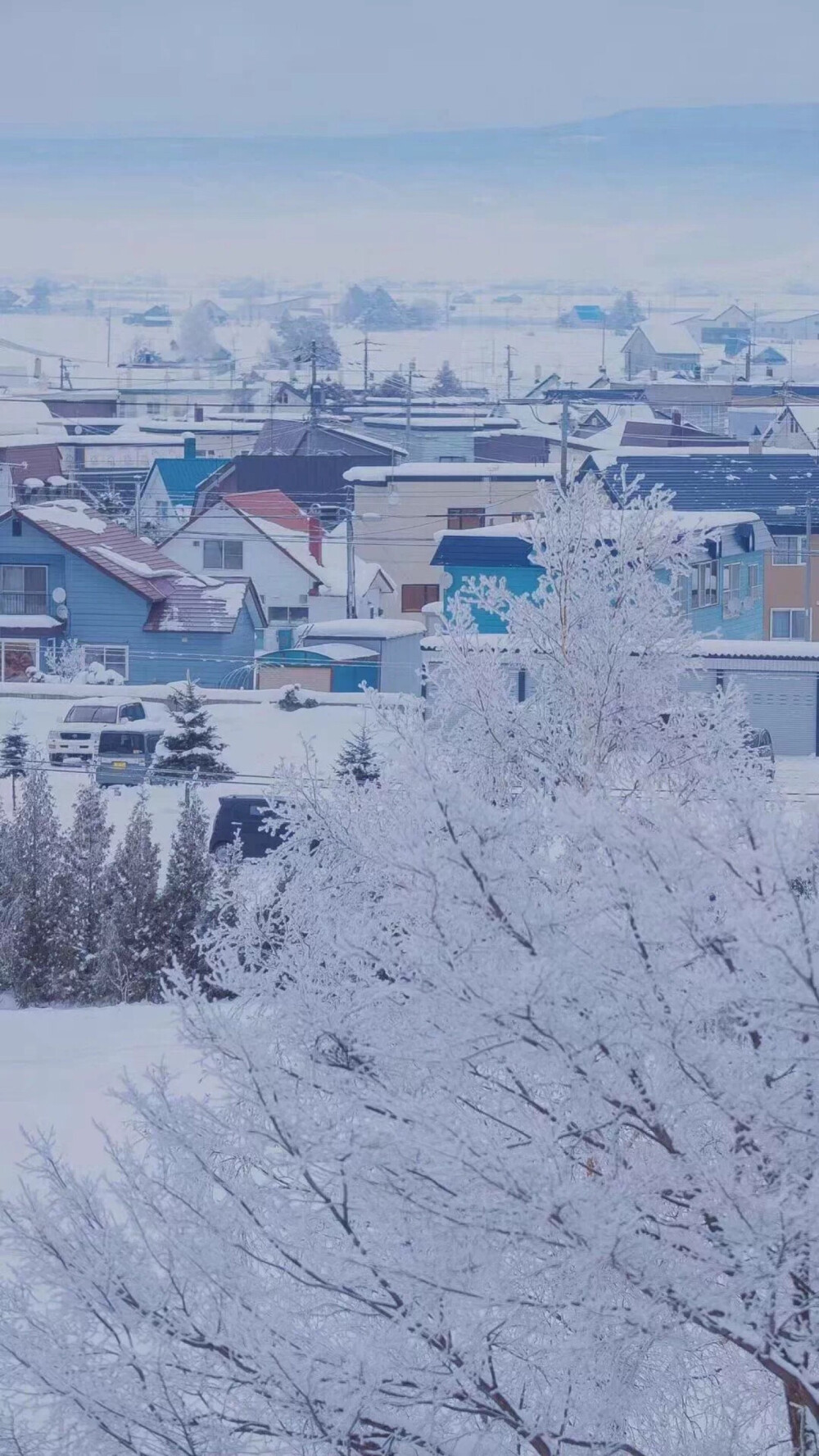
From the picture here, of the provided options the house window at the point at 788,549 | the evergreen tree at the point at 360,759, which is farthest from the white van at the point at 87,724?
the house window at the point at 788,549

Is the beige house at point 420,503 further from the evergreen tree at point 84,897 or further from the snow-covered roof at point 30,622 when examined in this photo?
the evergreen tree at point 84,897

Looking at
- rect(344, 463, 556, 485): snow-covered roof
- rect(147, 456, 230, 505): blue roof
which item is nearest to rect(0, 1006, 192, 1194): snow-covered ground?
rect(344, 463, 556, 485): snow-covered roof

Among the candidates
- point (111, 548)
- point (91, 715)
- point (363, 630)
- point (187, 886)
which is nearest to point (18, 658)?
point (111, 548)

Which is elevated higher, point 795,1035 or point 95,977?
point 795,1035

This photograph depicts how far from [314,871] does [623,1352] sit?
1.31 meters

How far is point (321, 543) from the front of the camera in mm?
14312

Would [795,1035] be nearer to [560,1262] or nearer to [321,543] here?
[560,1262]

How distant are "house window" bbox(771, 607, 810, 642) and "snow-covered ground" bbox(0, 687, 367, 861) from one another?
4.06 meters

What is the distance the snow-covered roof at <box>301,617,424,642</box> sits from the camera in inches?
448

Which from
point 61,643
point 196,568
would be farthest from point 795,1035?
point 196,568

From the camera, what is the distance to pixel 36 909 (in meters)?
6.23

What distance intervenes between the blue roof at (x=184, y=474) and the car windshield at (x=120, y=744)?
366 inches

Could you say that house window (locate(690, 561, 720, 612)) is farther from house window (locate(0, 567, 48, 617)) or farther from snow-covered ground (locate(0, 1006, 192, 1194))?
snow-covered ground (locate(0, 1006, 192, 1194))

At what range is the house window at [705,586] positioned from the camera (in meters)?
11.7
